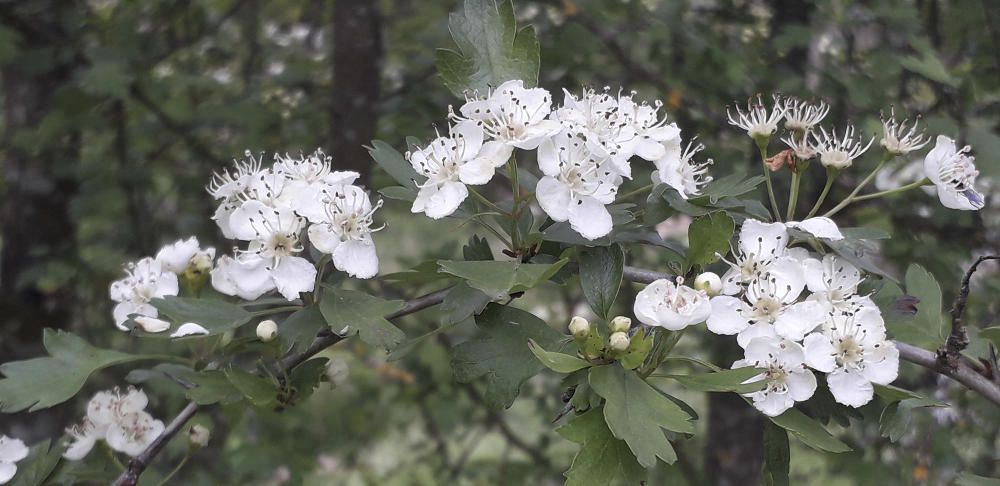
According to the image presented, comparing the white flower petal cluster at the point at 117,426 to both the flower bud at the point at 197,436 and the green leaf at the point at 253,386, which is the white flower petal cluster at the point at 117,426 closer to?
the flower bud at the point at 197,436

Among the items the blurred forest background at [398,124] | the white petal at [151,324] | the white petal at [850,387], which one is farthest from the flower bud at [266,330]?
the blurred forest background at [398,124]

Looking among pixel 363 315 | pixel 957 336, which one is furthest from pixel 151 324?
pixel 957 336

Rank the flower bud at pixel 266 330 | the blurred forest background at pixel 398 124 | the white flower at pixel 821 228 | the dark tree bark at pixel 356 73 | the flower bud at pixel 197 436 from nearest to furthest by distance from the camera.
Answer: the white flower at pixel 821 228, the flower bud at pixel 266 330, the flower bud at pixel 197 436, the blurred forest background at pixel 398 124, the dark tree bark at pixel 356 73

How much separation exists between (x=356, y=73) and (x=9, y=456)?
58.0 inches

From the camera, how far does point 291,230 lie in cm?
117

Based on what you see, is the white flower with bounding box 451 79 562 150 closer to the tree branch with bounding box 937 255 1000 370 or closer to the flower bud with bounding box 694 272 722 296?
the flower bud with bounding box 694 272 722 296

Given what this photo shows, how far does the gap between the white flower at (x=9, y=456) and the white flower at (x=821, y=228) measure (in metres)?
1.17

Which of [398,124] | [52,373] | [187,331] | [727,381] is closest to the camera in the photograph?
[727,381]

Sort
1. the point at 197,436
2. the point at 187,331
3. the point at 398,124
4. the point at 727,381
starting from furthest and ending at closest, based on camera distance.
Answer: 1. the point at 398,124
2. the point at 197,436
3. the point at 187,331
4. the point at 727,381

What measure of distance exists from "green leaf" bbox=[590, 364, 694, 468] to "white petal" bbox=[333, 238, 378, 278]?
0.32 meters

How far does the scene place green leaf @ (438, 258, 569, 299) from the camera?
102 centimetres

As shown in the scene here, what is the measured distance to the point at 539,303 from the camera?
12.0 ft

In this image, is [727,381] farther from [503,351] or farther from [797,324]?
[503,351]

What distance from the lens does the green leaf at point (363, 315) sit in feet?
3.63
